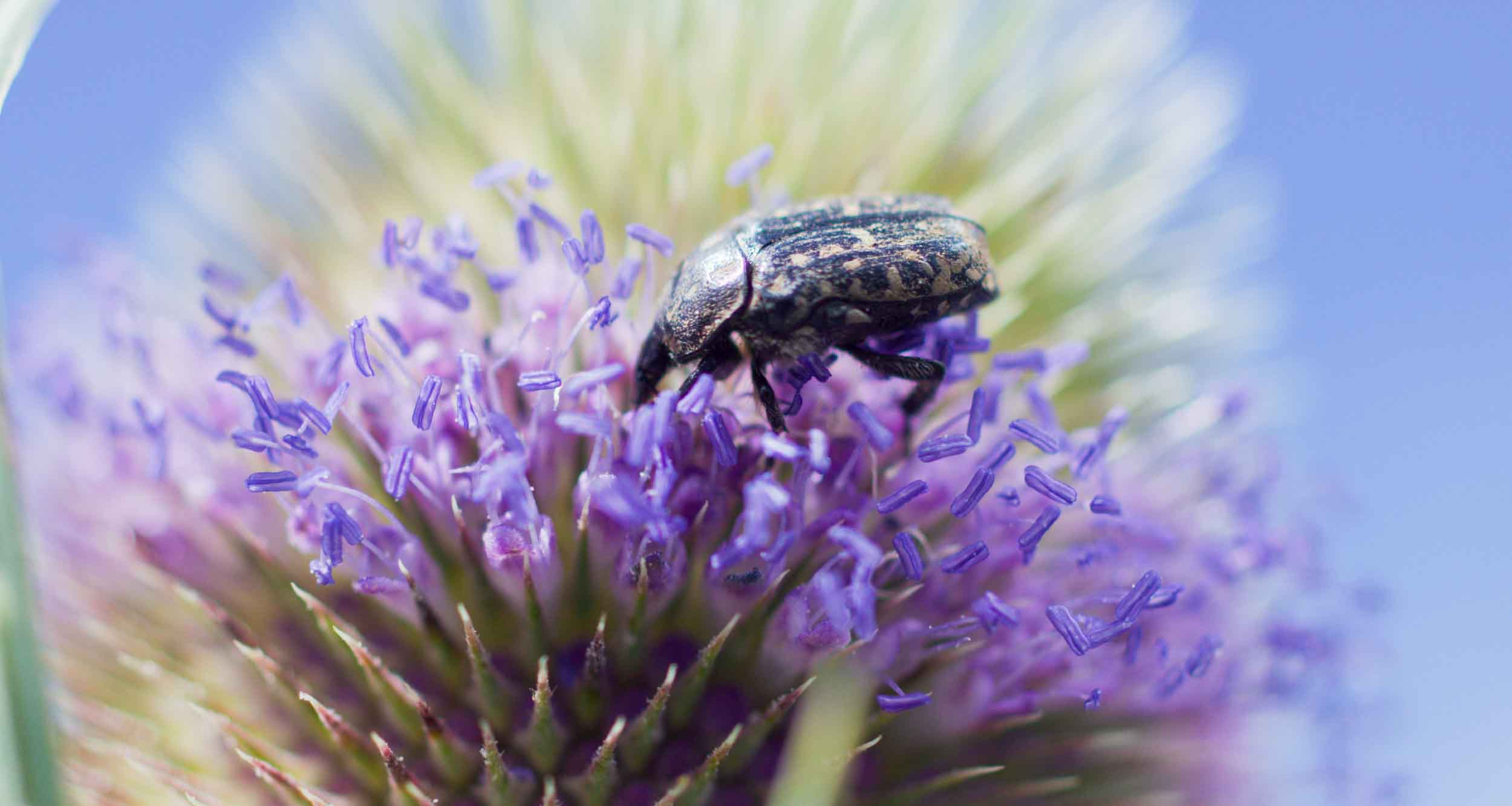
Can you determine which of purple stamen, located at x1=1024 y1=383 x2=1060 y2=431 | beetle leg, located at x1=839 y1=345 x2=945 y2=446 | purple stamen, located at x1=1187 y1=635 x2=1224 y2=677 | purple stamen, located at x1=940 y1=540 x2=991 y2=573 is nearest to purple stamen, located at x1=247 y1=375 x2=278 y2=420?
beetle leg, located at x1=839 y1=345 x2=945 y2=446

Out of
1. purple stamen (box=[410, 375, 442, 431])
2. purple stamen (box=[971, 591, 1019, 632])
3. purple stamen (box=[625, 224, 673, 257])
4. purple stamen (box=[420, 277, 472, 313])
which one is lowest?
purple stamen (box=[971, 591, 1019, 632])

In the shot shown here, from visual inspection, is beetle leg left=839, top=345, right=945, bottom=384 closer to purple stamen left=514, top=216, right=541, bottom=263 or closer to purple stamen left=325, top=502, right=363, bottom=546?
purple stamen left=514, top=216, right=541, bottom=263

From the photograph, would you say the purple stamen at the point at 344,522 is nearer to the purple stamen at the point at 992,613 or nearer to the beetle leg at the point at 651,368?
the beetle leg at the point at 651,368

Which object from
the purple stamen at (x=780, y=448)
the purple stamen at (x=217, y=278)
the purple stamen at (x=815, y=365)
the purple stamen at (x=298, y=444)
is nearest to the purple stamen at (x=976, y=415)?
the purple stamen at (x=815, y=365)

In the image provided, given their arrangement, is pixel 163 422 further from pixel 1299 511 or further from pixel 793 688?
pixel 1299 511

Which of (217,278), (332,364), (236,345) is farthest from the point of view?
(217,278)

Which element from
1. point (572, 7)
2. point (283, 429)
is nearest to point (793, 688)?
point (283, 429)

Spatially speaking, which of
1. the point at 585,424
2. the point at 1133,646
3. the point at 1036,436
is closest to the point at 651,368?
the point at 585,424

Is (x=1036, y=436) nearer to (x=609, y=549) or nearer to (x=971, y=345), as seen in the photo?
(x=971, y=345)
